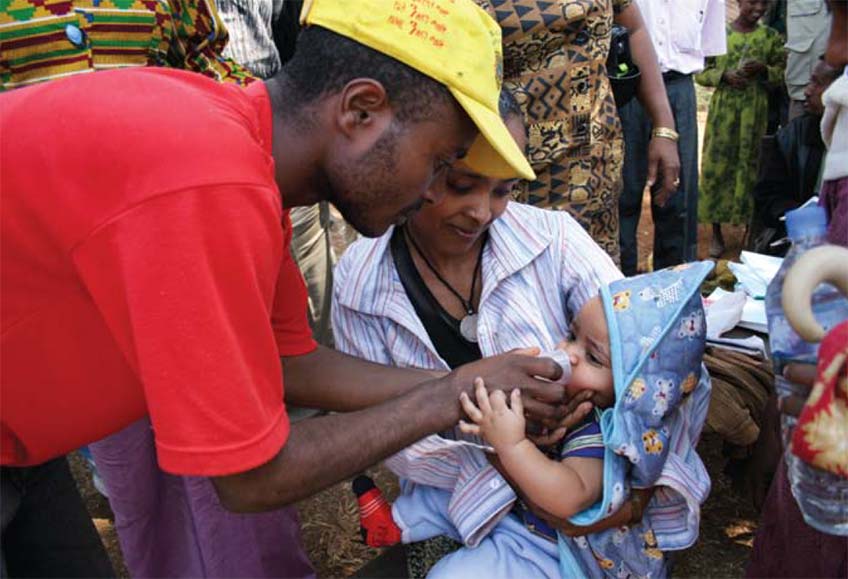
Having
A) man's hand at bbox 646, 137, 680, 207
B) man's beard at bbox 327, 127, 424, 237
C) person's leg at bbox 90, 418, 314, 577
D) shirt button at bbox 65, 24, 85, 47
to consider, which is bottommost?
person's leg at bbox 90, 418, 314, 577

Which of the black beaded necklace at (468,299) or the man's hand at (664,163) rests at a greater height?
the black beaded necklace at (468,299)

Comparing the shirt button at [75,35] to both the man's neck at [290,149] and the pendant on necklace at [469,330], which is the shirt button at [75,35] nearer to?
the man's neck at [290,149]

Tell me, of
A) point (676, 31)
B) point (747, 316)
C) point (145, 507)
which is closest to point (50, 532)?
point (145, 507)

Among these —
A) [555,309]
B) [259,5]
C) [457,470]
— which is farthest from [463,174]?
[259,5]

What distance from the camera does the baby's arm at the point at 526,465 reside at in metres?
Answer: 1.86

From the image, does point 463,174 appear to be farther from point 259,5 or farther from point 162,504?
point 259,5

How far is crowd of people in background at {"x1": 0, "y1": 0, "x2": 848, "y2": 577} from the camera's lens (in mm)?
1223

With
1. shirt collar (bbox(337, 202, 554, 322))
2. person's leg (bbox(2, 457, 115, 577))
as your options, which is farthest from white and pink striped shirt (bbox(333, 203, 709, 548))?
person's leg (bbox(2, 457, 115, 577))

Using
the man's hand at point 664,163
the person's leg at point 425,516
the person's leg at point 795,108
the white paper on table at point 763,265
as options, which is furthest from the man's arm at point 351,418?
the person's leg at point 795,108

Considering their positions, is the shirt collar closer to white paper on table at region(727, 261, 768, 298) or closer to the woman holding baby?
the woman holding baby

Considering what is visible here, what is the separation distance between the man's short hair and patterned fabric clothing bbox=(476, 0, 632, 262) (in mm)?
1423

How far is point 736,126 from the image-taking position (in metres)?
7.00

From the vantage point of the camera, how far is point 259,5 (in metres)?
3.41

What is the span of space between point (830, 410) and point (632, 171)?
4092 mm
